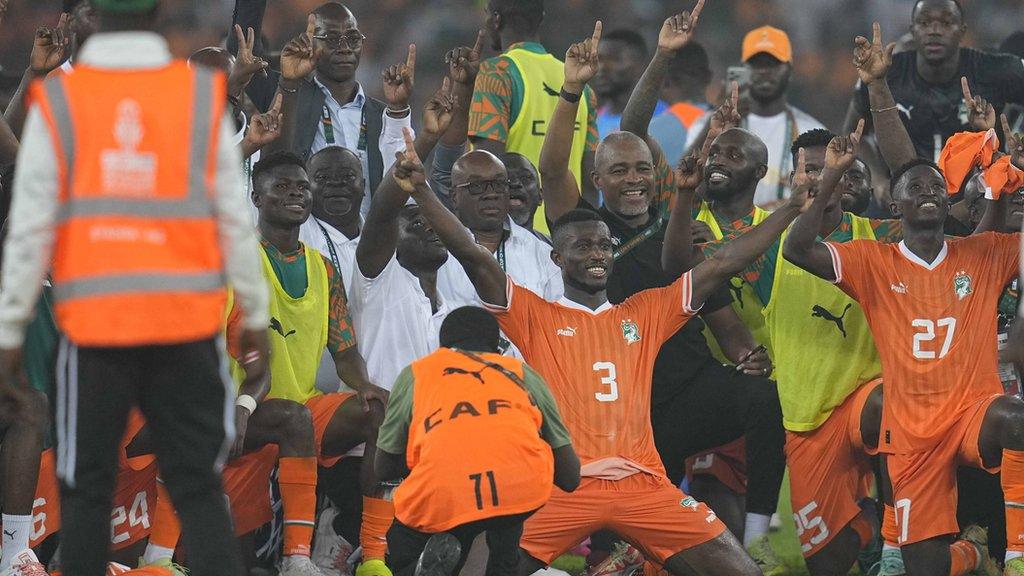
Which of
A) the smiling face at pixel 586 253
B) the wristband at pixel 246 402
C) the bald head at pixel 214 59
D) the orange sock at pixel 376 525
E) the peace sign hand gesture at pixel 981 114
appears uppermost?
the bald head at pixel 214 59

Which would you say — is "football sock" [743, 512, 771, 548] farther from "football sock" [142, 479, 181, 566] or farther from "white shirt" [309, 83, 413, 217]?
"football sock" [142, 479, 181, 566]

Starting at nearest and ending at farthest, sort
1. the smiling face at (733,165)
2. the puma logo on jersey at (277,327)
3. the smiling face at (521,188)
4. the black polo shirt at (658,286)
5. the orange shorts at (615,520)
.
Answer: the orange shorts at (615,520)
the puma logo on jersey at (277,327)
the black polo shirt at (658,286)
the smiling face at (733,165)
the smiling face at (521,188)

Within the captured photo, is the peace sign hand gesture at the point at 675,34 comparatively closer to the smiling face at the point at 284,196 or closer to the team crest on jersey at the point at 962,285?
the team crest on jersey at the point at 962,285

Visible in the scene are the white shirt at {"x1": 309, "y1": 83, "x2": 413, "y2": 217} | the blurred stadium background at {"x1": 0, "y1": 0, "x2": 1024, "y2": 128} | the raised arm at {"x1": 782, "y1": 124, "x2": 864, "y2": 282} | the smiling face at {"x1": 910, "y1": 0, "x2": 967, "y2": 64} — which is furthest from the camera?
the blurred stadium background at {"x1": 0, "y1": 0, "x2": 1024, "y2": 128}

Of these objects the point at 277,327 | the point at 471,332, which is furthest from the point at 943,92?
the point at 471,332

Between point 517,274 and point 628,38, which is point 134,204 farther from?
point 628,38

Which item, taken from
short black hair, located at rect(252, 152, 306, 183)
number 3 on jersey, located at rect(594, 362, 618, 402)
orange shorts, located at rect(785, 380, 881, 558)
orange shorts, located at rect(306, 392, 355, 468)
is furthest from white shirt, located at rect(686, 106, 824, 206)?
orange shorts, located at rect(306, 392, 355, 468)

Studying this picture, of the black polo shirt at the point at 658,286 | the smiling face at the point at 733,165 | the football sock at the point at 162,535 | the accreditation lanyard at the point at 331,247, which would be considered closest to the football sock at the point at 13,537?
the football sock at the point at 162,535

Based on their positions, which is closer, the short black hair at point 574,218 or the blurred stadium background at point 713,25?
the short black hair at point 574,218

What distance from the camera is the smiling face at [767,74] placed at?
1074cm

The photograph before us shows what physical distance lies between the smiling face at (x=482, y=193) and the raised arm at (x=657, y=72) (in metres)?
0.97

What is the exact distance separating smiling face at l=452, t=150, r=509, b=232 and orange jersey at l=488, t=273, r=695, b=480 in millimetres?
732

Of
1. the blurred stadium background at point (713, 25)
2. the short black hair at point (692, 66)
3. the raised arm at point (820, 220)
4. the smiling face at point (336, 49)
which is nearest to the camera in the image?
the raised arm at point (820, 220)

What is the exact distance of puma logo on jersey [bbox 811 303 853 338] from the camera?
7480mm
